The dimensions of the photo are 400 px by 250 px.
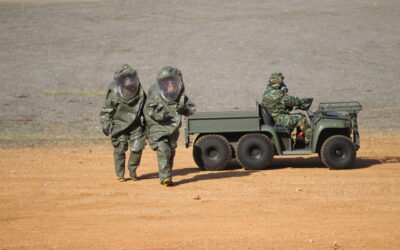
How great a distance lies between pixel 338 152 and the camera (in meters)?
12.8

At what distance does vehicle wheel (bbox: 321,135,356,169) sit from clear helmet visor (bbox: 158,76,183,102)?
314 centimetres

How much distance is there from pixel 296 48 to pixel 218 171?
659 inches

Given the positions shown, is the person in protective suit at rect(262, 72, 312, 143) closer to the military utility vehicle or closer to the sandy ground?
the military utility vehicle

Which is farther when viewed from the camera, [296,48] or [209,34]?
[209,34]

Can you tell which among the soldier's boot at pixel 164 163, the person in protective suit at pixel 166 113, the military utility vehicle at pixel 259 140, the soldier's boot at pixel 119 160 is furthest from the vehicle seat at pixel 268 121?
the soldier's boot at pixel 119 160

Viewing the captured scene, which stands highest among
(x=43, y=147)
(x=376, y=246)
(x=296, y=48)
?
(x=296, y=48)

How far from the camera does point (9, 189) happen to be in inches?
454

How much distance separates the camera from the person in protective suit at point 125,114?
11.9 m

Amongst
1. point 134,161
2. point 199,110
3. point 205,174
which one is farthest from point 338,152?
point 199,110

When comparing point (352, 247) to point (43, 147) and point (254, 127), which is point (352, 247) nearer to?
point (254, 127)

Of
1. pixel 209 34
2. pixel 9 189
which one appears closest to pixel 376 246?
pixel 9 189

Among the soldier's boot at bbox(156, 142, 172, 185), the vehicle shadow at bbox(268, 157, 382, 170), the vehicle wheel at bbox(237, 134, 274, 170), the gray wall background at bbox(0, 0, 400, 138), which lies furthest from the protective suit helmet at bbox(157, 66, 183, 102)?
the gray wall background at bbox(0, 0, 400, 138)

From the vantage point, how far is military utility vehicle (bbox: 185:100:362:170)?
12.7 meters

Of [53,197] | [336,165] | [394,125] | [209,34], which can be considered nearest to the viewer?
[53,197]
